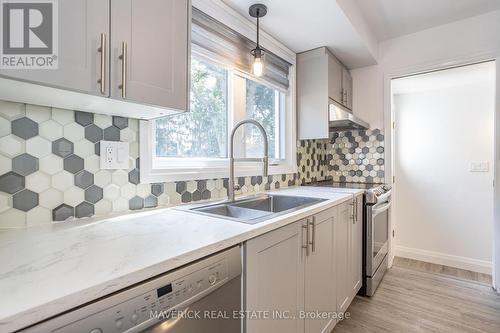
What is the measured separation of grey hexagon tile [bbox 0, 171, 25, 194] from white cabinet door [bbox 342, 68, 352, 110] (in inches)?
106

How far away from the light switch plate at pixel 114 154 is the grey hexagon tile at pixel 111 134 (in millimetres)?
20

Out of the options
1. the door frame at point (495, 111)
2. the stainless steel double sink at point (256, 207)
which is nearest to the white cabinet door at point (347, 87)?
the door frame at point (495, 111)

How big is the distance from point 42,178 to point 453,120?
12.4 feet

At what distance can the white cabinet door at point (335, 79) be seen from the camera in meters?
2.38

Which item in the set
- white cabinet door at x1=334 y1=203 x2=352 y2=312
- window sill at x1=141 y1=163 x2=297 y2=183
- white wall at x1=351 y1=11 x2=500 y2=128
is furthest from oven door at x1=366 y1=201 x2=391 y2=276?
white wall at x1=351 y1=11 x2=500 y2=128

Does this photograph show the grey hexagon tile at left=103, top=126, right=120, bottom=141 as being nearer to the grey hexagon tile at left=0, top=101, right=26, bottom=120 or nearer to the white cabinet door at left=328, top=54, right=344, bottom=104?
the grey hexagon tile at left=0, top=101, right=26, bottom=120

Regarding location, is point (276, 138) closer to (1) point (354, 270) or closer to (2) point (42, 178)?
(1) point (354, 270)

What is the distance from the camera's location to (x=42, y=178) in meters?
0.95

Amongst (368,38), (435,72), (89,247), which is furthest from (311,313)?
(435,72)

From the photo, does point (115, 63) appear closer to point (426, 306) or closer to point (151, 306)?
point (151, 306)

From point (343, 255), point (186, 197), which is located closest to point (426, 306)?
point (343, 255)

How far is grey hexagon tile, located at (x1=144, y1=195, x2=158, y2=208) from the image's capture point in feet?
4.19

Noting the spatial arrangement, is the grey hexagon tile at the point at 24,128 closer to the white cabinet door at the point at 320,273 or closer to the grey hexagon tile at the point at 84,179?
the grey hexagon tile at the point at 84,179

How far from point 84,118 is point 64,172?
0.78ft
